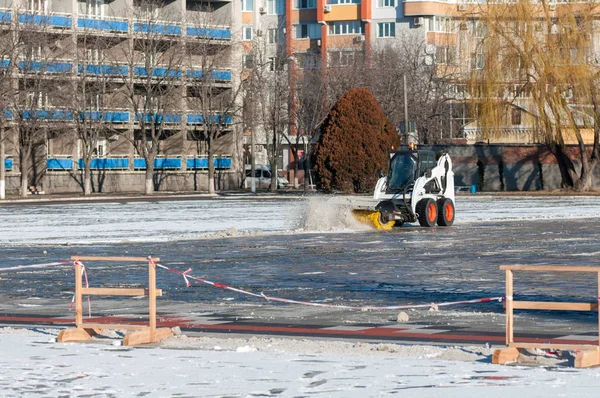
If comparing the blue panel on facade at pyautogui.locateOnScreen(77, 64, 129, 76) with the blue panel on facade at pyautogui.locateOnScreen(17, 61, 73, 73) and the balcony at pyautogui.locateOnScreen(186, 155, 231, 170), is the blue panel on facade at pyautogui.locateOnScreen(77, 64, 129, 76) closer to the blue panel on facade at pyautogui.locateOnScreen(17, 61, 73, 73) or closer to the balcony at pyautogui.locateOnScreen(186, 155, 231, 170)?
the blue panel on facade at pyautogui.locateOnScreen(17, 61, 73, 73)

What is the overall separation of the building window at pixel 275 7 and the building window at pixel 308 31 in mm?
3342

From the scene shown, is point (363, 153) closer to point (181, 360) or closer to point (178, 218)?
point (178, 218)

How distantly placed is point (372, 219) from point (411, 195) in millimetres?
1472

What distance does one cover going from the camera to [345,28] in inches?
5084

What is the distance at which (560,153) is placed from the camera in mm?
80312

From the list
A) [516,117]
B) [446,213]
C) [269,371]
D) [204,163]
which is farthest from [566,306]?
[204,163]

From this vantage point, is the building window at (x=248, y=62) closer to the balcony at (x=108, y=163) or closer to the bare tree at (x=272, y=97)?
the bare tree at (x=272, y=97)

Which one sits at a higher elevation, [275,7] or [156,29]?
[275,7]

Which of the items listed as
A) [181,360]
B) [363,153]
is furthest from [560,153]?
[181,360]

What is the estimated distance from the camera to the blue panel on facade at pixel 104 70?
90.4 m

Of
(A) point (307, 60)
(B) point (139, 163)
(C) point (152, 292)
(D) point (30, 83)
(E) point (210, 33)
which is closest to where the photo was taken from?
(C) point (152, 292)

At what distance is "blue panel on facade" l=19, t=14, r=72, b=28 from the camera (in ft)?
282

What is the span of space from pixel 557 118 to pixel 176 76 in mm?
29928

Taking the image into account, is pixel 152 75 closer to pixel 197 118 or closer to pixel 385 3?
pixel 197 118
